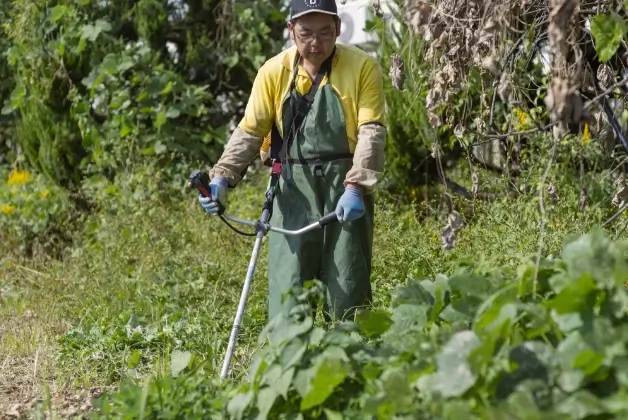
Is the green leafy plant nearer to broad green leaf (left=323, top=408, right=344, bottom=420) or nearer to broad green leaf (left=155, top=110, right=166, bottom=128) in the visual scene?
broad green leaf (left=323, top=408, right=344, bottom=420)

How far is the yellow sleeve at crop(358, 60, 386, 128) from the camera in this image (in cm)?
402

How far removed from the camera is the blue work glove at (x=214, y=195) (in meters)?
3.97

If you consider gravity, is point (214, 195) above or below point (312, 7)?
below

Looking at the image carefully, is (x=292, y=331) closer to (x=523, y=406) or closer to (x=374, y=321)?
(x=374, y=321)

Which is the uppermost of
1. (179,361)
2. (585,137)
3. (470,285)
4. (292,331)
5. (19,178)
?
(585,137)

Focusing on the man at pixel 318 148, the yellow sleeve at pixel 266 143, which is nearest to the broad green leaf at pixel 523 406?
the man at pixel 318 148

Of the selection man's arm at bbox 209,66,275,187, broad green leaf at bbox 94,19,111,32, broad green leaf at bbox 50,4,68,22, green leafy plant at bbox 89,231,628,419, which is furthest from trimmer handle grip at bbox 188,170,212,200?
broad green leaf at bbox 50,4,68,22

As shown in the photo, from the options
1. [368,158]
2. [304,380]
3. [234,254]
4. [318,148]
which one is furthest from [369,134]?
[234,254]

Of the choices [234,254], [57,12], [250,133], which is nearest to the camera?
[250,133]

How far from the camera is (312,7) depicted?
391 cm

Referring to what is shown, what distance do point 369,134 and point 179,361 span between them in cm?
116

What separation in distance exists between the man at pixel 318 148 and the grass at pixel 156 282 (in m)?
0.46

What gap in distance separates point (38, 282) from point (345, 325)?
143 inches

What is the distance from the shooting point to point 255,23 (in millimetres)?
7816
